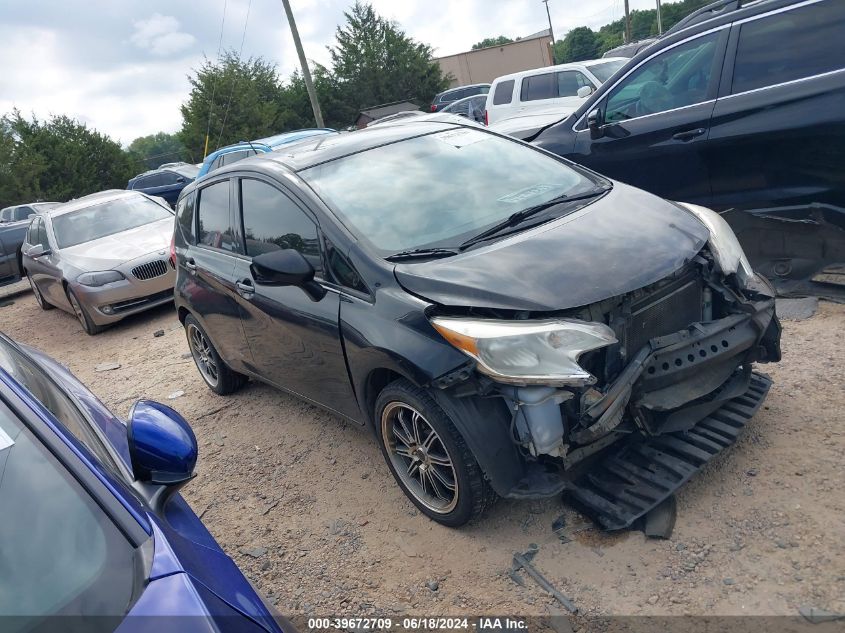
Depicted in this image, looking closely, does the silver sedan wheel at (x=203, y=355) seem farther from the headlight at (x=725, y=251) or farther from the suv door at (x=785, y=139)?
the suv door at (x=785, y=139)

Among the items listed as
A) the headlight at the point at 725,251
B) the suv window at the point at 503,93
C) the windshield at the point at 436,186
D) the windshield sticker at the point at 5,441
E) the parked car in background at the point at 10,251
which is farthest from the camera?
the parked car in background at the point at 10,251

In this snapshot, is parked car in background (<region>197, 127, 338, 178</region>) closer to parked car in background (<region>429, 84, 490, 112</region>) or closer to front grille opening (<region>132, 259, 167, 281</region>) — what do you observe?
front grille opening (<region>132, 259, 167, 281</region>)

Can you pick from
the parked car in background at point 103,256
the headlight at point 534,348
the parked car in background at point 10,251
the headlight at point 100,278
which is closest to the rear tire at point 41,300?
the parked car in background at point 103,256

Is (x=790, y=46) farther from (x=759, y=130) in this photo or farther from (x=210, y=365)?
(x=210, y=365)

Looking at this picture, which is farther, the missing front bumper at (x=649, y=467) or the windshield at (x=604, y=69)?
the windshield at (x=604, y=69)

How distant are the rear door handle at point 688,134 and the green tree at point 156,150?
3257cm

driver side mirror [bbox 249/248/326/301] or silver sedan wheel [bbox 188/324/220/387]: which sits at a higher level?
driver side mirror [bbox 249/248/326/301]

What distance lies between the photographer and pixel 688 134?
5125 mm

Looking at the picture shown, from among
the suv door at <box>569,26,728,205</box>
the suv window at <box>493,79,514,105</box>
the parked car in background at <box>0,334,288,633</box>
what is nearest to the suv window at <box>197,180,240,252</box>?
the parked car in background at <box>0,334,288,633</box>

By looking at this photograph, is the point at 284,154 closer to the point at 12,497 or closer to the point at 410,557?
the point at 410,557

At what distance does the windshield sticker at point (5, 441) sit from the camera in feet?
5.90

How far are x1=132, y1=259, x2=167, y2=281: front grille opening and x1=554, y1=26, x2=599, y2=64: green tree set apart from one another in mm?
70656

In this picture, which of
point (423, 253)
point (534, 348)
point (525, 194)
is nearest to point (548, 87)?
point (525, 194)

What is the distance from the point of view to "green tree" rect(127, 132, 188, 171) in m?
38.5
